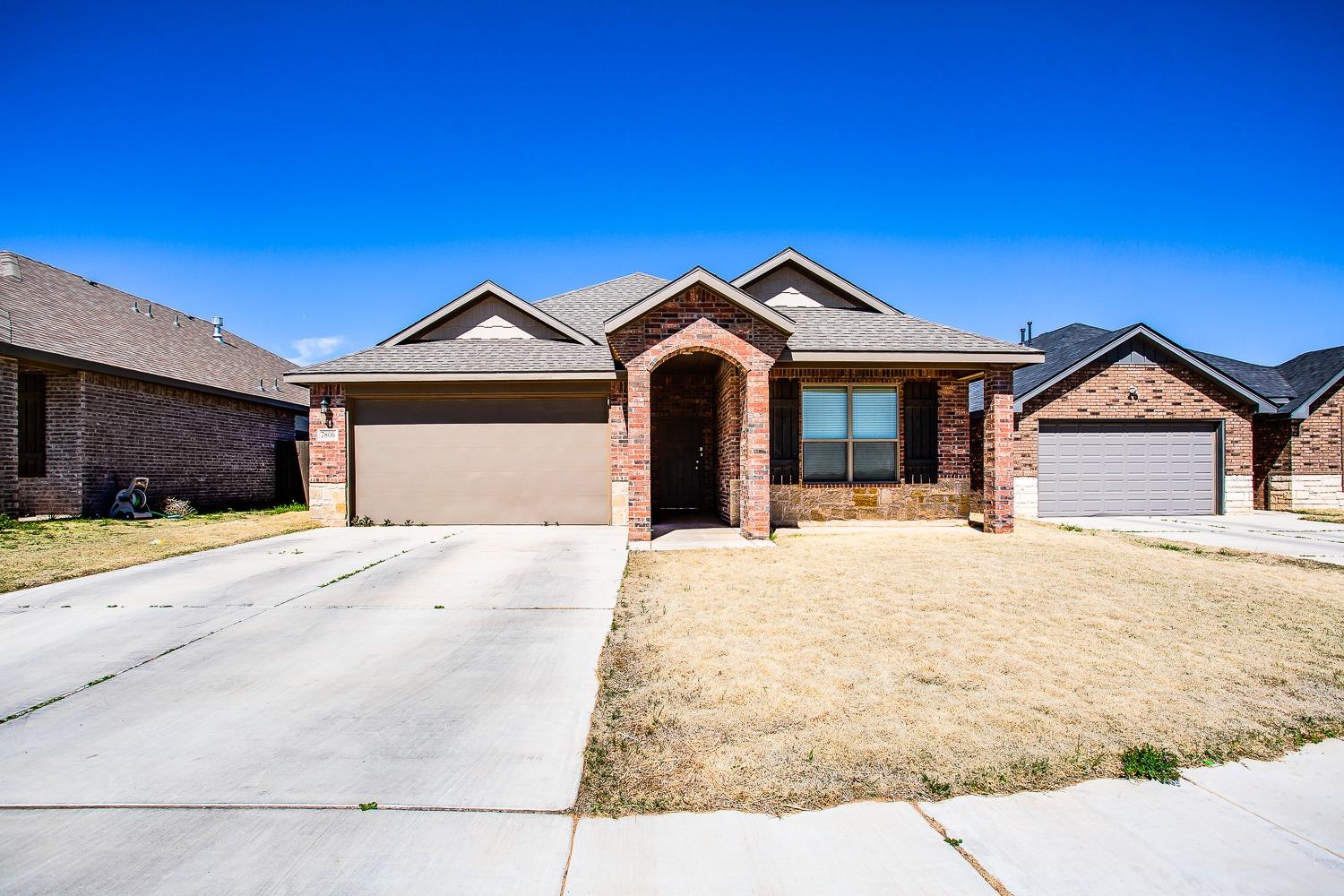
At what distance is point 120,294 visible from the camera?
60.3 ft

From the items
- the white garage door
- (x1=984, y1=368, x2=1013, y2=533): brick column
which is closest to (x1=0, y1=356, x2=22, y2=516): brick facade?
(x1=984, y1=368, x2=1013, y2=533): brick column

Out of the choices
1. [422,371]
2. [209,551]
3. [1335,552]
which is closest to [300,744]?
[209,551]

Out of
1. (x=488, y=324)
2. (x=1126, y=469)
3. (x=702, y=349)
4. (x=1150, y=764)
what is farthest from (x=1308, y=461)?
(x=488, y=324)

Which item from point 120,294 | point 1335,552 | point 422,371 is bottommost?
point 1335,552

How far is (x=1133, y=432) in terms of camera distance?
50.3ft

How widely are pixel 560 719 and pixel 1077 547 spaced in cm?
924

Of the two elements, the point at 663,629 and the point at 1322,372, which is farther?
the point at 1322,372

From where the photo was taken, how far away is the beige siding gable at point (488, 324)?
14875 mm

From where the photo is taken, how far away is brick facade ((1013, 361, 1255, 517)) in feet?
49.0

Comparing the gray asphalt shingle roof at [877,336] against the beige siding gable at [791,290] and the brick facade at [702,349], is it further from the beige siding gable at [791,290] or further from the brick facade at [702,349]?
the brick facade at [702,349]

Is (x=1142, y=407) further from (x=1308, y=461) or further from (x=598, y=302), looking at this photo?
(x=598, y=302)

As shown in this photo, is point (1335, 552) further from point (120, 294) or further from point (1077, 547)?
point (120, 294)

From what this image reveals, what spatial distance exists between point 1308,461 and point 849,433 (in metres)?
13.9

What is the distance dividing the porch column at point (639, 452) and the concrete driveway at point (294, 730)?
3.32 m
